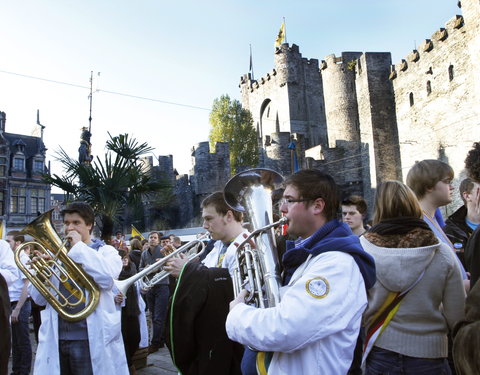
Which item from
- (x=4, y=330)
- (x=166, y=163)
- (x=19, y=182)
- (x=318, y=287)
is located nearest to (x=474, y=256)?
(x=318, y=287)

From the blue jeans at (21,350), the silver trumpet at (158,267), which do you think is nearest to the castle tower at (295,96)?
the blue jeans at (21,350)

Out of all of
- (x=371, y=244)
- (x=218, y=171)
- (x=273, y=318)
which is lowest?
(x=273, y=318)

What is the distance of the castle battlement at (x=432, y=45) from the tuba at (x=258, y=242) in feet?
80.8

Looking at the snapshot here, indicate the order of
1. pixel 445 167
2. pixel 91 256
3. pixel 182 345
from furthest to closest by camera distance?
pixel 91 256
pixel 445 167
pixel 182 345

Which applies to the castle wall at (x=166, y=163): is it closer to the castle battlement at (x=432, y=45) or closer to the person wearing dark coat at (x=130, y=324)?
the castle battlement at (x=432, y=45)

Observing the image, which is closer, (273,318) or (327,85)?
(273,318)

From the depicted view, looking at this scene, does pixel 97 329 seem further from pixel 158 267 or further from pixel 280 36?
pixel 280 36

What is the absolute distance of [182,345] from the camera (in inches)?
96.2

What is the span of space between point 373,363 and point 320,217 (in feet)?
3.53

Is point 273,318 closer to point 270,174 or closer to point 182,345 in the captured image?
point 182,345

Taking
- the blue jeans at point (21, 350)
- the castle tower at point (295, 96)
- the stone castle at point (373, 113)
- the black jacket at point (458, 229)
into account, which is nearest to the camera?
the black jacket at point (458, 229)

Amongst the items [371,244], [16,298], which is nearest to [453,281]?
[371,244]

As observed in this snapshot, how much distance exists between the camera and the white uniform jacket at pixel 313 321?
5.61ft

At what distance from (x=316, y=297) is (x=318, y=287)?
0.04 metres
